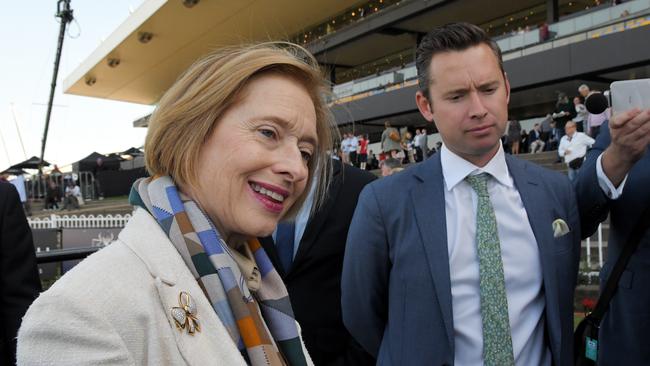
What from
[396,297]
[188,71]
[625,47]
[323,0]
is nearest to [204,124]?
[188,71]

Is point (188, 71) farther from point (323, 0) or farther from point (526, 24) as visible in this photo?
point (323, 0)

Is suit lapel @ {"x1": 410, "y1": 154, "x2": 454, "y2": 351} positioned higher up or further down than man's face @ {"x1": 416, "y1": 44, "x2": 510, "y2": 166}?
further down

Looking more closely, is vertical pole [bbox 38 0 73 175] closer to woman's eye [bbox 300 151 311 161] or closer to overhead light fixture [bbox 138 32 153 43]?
overhead light fixture [bbox 138 32 153 43]

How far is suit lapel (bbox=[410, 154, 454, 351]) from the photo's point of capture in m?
1.89

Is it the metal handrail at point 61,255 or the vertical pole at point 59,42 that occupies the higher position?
the vertical pole at point 59,42

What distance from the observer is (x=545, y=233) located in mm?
1970

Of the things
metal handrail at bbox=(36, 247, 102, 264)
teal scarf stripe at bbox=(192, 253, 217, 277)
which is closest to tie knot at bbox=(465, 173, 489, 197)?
teal scarf stripe at bbox=(192, 253, 217, 277)

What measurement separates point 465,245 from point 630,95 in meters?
0.80

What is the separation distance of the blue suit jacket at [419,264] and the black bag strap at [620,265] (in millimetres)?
107

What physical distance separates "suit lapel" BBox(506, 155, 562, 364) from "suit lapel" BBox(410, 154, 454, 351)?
13.0 inches

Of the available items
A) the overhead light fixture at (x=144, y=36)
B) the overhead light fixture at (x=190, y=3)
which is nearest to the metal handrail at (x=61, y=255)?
the overhead light fixture at (x=190, y=3)

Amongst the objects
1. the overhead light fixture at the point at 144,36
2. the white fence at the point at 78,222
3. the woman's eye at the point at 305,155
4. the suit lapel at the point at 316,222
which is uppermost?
the overhead light fixture at the point at 144,36

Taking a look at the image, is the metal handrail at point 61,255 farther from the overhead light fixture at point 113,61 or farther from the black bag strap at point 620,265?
the overhead light fixture at point 113,61

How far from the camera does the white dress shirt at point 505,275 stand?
1913mm
